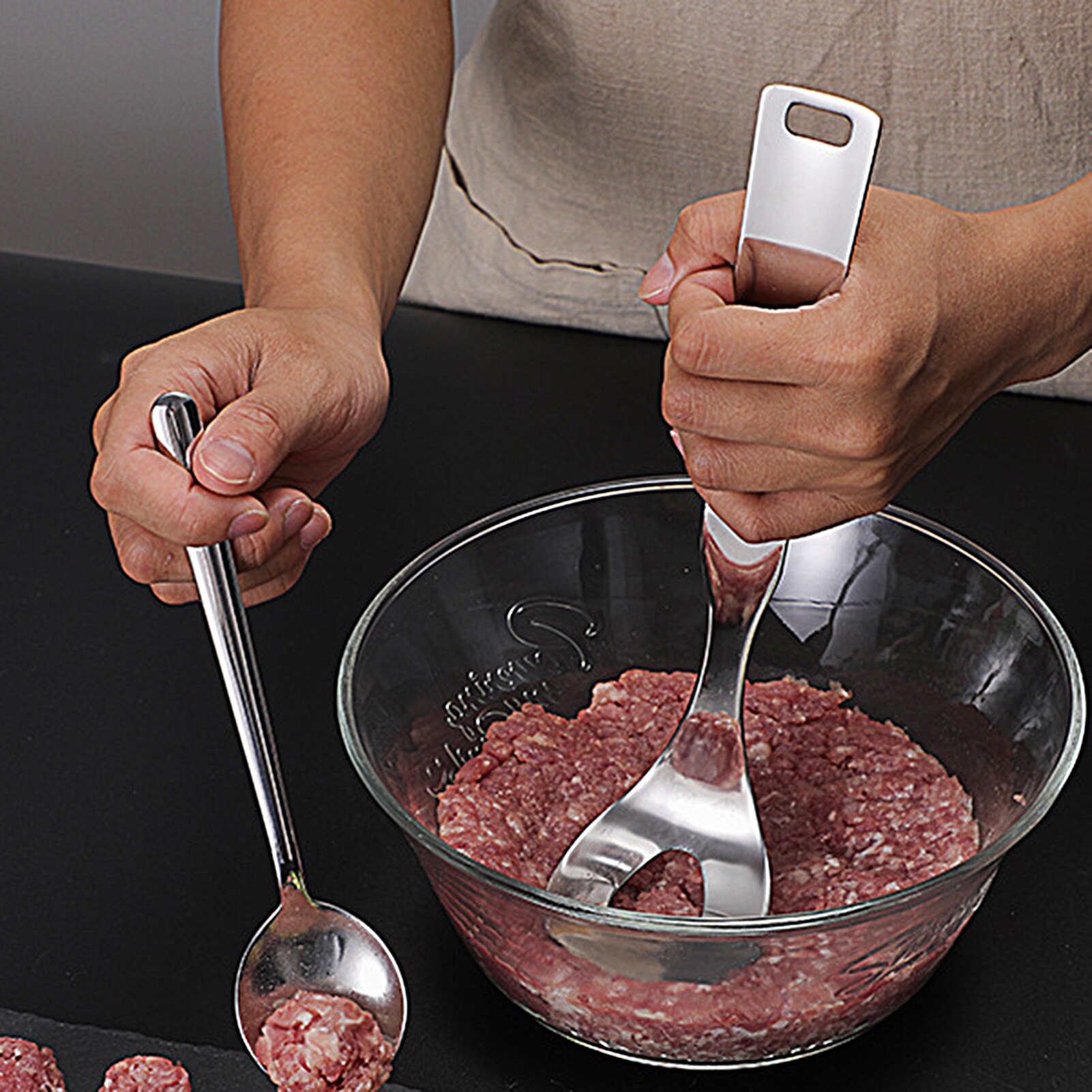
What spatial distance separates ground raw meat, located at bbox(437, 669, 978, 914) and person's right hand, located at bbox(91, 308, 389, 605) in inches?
7.8

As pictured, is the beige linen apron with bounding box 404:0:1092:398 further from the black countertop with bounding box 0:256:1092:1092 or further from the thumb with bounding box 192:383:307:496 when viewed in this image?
the thumb with bounding box 192:383:307:496

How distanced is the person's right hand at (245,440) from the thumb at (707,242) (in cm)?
26

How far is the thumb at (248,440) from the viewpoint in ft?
2.74

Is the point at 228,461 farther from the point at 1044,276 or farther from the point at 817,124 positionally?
the point at 817,124

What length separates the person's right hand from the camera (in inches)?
33.1

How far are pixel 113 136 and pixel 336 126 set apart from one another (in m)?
2.07

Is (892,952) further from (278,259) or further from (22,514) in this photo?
(22,514)

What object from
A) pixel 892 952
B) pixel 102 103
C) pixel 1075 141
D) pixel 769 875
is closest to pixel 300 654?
Answer: pixel 769 875

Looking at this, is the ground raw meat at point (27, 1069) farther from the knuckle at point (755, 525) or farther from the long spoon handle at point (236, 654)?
the knuckle at point (755, 525)

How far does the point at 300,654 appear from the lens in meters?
1.12

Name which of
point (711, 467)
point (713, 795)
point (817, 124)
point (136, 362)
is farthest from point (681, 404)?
point (817, 124)

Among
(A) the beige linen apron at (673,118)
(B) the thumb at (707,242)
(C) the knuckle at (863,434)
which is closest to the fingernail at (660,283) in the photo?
(B) the thumb at (707,242)

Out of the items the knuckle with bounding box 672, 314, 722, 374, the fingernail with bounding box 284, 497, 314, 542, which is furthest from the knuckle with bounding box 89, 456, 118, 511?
the knuckle with bounding box 672, 314, 722, 374

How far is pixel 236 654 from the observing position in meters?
0.84
